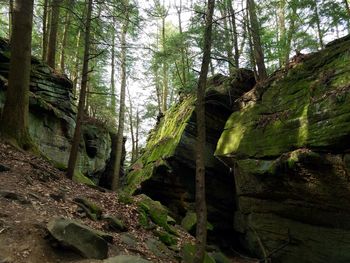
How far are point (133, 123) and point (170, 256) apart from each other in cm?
2962

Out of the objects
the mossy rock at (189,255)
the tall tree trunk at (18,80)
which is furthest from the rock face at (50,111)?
the mossy rock at (189,255)

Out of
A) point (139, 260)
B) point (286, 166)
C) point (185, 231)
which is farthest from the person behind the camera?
point (185, 231)

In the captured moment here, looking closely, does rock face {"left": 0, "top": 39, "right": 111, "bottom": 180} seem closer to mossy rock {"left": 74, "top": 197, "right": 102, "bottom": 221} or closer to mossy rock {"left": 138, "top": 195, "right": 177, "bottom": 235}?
mossy rock {"left": 138, "top": 195, "right": 177, "bottom": 235}

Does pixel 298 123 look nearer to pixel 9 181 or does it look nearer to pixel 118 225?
pixel 118 225

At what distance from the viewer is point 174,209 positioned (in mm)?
15477

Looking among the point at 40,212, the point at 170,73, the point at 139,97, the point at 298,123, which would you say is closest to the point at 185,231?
the point at 298,123

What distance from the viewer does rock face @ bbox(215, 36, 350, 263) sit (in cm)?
861

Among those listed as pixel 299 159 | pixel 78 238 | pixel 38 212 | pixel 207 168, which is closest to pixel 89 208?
pixel 38 212

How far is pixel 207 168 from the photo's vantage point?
1452 cm

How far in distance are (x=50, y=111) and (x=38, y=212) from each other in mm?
9448

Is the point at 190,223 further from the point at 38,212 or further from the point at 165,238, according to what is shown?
the point at 38,212

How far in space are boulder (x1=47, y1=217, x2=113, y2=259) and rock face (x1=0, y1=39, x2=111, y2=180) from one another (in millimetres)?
7661

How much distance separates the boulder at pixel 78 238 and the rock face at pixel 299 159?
5.72 meters

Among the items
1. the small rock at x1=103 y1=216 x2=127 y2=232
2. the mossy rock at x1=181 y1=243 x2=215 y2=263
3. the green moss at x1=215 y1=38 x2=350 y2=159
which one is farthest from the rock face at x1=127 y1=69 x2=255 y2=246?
the small rock at x1=103 y1=216 x2=127 y2=232
